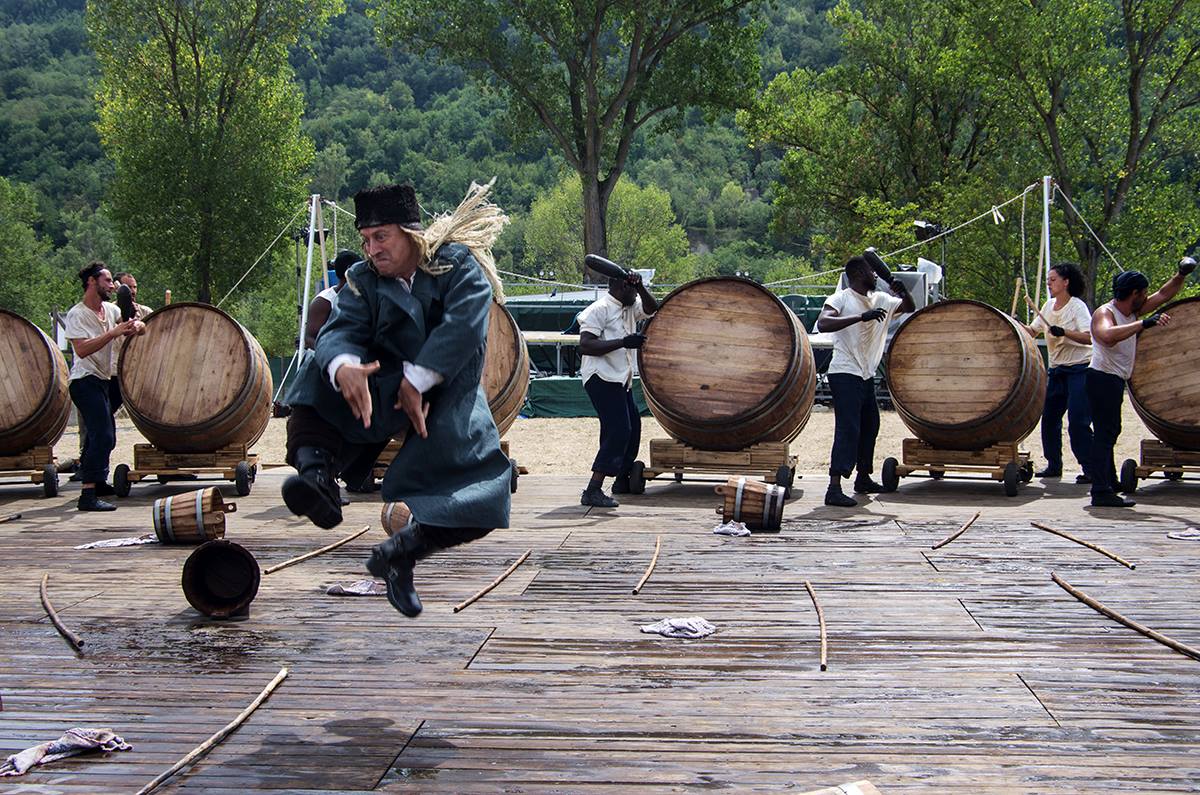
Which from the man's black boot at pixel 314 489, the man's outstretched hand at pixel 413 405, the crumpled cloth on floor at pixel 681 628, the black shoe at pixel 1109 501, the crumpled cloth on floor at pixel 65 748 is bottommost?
the black shoe at pixel 1109 501

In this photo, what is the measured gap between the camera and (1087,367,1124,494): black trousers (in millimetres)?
9125

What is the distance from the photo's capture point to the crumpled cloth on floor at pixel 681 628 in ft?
17.1

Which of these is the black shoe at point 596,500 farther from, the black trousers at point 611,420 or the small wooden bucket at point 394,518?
the small wooden bucket at point 394,518

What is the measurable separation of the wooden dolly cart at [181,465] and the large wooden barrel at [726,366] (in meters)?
3.37

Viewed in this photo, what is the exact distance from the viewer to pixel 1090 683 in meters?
4.42

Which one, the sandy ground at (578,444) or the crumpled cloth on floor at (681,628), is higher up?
the crumpled cloth on floor at (681,628)

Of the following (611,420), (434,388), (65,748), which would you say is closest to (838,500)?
(611,420)

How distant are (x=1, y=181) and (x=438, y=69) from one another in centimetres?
5919

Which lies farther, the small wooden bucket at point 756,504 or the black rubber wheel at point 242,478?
the black rubber wheel at point 242,478

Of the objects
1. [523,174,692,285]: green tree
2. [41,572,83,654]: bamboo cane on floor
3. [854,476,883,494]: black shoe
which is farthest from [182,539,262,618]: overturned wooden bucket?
[523,174,692,285]: green tree

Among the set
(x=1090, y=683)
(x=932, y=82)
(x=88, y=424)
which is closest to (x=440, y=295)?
(x=1090, y=683)

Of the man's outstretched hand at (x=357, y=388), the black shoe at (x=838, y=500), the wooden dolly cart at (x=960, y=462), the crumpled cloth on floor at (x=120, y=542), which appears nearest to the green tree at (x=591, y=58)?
the wooden dolly cart at (x=960, y=462)

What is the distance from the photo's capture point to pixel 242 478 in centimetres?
1023

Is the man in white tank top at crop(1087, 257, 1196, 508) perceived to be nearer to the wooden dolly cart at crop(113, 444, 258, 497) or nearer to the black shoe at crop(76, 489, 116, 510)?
the wooden dolly cart at crop(113, 444, 258, 497)
